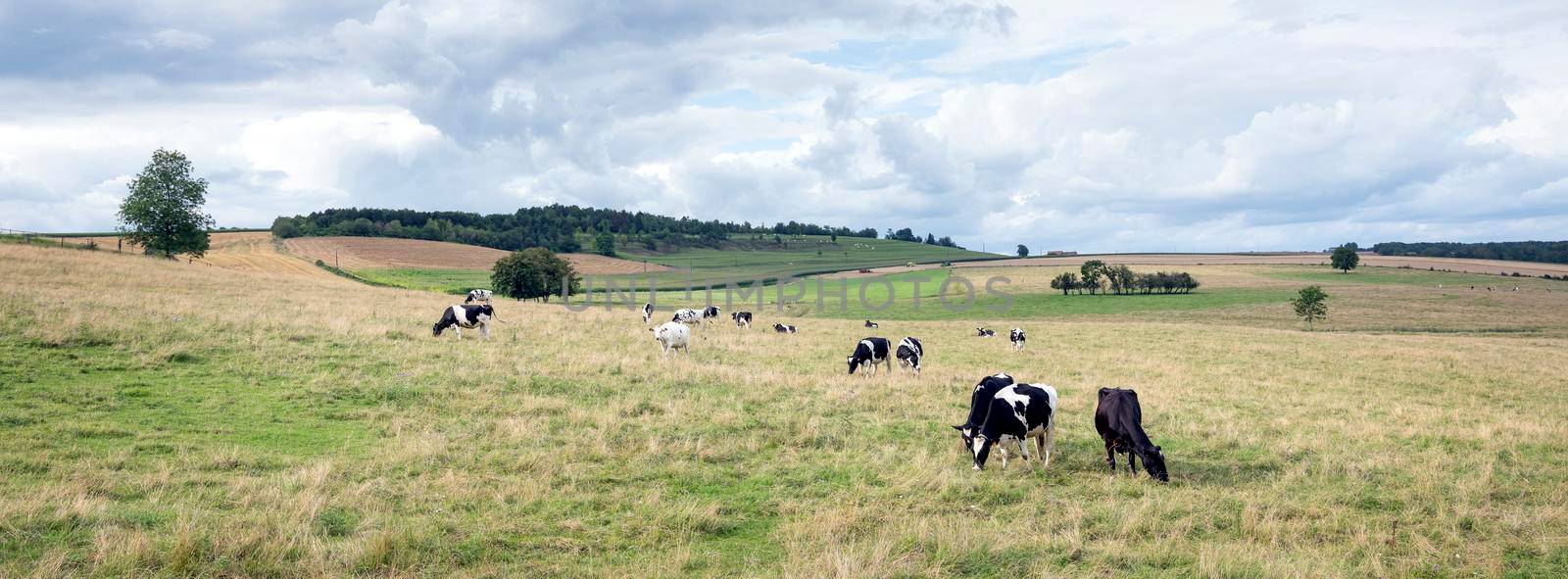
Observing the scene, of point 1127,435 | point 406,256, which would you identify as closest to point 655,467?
point 1127,435

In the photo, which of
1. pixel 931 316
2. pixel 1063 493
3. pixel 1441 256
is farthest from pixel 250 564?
pixel 1441 256

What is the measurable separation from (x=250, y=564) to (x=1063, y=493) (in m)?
9.02

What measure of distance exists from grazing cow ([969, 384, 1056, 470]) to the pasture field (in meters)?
0.45

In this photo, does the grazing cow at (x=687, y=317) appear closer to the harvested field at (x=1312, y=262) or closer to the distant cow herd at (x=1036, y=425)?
the distant cow herd at (x=1036, y=425)

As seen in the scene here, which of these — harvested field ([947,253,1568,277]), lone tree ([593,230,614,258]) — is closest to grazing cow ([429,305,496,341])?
lone tree ([593,230,614,258])

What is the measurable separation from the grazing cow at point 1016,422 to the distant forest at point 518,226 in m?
95.2

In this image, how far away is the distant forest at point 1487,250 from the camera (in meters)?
127

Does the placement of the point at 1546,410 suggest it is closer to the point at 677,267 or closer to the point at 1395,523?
the point at 1395,523

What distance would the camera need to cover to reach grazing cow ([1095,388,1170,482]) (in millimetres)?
11328

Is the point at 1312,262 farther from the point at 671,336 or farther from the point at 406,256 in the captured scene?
the point at 671,336

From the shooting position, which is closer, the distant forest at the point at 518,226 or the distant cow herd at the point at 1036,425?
the distant cow herd at the point at 1036,425

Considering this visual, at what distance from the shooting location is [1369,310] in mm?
71062

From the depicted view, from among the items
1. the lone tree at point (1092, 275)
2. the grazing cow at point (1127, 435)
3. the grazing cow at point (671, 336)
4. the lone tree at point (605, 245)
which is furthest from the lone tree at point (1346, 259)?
the grazing cow at point (1127, 435)

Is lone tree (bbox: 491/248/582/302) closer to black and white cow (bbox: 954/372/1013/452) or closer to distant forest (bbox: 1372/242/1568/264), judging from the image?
black and white cow (bbox: 954/372/1013/452)
